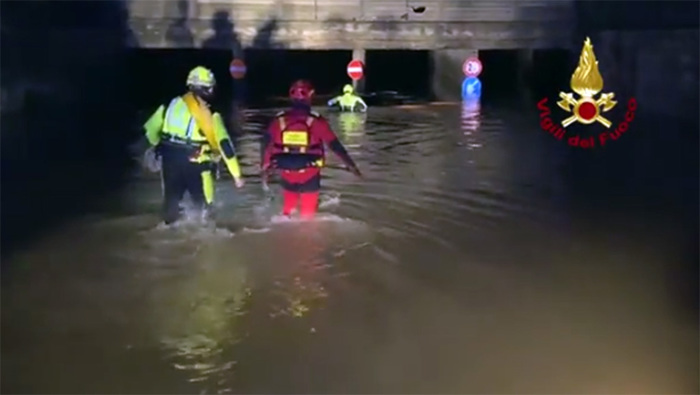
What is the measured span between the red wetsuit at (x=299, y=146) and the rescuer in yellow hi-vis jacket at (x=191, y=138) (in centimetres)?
48

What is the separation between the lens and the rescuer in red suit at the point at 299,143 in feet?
31.9

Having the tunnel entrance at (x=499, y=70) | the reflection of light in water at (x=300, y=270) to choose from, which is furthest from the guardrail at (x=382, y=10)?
the reflection of light in water at (x=300, y=270)

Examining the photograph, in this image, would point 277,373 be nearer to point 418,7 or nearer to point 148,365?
point 148,365

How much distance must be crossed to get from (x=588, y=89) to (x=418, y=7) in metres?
14.7

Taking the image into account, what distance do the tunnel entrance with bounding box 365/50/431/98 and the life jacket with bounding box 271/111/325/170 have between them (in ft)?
73.5

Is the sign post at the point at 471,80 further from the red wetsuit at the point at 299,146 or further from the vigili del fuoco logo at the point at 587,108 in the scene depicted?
the red wetsuit at the point at 299,146

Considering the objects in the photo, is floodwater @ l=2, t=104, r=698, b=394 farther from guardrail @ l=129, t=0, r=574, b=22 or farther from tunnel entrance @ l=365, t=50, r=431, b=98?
tunnel entrance @ l=365, t=50, r=431, b=98

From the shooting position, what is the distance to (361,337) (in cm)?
702

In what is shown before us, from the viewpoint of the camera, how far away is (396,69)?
113 feet

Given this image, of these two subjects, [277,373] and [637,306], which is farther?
[637,306]

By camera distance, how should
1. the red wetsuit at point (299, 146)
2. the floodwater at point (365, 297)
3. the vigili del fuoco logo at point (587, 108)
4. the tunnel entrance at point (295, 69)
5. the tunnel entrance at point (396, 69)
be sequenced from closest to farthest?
the floodwater at point (365, 297), the red wetsuit at point (299, 146), the vigili del fuoco logo at point (587, 108), the tunnel entrance at point (295, 69), the tunnel entrance at point (396, 69)

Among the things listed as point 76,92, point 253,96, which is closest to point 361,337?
point 76,92

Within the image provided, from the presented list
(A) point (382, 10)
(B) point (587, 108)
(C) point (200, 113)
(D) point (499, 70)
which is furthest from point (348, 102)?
(C) point (200, 113)

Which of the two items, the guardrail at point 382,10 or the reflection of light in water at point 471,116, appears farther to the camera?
the guardrail at point 382,10
